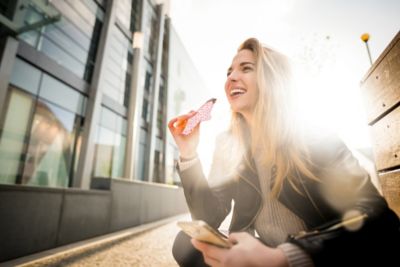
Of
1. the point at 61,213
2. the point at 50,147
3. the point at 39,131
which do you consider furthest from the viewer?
the point at 50,147

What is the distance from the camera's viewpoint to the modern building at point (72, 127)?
169 inches

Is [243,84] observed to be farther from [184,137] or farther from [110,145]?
[110,145]

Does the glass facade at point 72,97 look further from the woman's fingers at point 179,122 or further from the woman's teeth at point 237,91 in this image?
the woman's teeth at point 237,91

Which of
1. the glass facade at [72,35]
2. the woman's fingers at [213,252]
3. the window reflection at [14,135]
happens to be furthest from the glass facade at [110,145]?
the woman's fingers at [213,252]

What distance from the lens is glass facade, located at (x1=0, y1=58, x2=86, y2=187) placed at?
6.98 m

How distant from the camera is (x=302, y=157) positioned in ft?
3.95

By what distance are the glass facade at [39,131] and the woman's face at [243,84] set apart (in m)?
7.93

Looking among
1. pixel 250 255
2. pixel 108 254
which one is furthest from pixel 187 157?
pixel 108 254

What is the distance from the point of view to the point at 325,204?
1085 mm

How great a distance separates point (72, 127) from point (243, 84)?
9863mm

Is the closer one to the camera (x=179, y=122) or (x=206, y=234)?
(x=206, y=234)

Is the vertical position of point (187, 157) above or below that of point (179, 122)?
below

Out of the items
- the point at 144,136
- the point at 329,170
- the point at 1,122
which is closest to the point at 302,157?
the point at 329,170

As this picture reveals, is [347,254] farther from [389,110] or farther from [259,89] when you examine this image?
[389,110]
